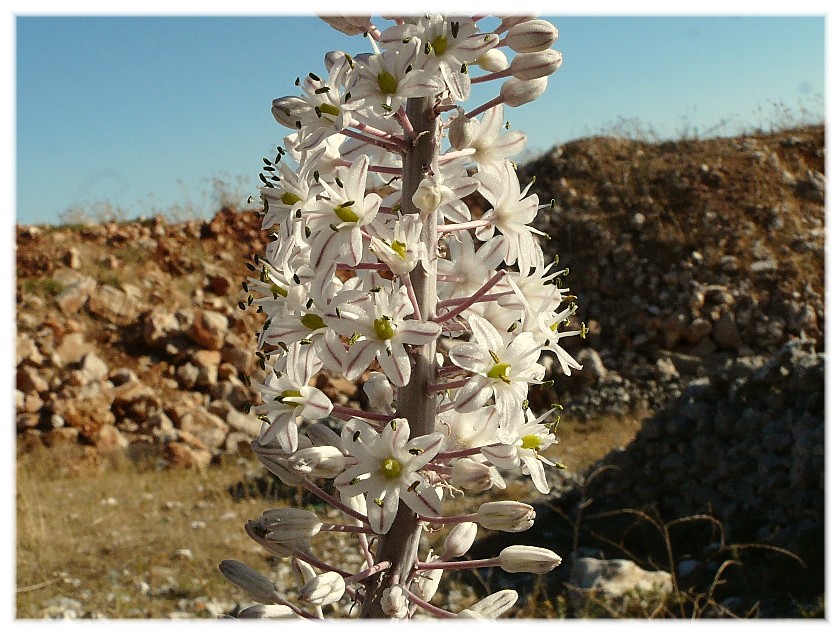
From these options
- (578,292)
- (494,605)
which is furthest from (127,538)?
(578,292)

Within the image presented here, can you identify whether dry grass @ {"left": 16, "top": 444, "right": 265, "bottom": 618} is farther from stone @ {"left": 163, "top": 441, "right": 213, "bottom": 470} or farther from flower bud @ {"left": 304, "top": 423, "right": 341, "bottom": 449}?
flower bud @ {"left": 304, "top": 423, "right": 341, "bottom": 449}

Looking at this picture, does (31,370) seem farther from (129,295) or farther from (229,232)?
(229,232)

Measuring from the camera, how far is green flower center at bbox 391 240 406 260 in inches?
63.5

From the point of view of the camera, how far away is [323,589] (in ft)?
5.25

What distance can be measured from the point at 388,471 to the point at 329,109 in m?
0.78

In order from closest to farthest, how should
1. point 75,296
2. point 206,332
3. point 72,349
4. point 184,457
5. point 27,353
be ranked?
point 184,457
point 27,353
point 72,349
point 206,332
point 75,296

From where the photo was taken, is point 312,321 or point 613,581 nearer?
point 312,321

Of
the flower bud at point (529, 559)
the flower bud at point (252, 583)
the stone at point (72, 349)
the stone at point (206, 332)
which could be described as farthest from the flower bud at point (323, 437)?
the stone at point (72, 349)

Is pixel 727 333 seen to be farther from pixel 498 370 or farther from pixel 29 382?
pixel 498 370

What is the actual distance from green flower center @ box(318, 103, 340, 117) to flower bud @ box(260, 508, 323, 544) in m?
Result: 0.87

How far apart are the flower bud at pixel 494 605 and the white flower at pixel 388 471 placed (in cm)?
31

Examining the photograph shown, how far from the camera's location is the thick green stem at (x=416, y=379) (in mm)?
1668

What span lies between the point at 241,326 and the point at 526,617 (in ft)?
27.4

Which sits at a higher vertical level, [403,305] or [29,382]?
[403,305]
